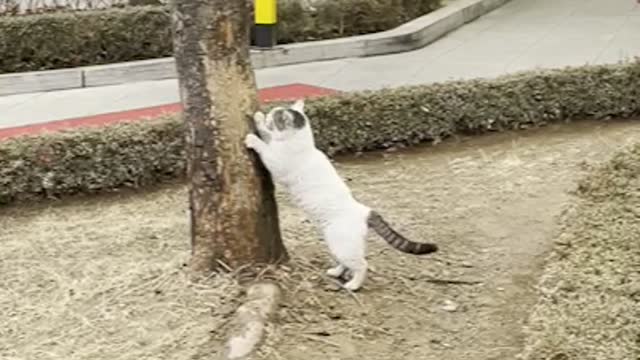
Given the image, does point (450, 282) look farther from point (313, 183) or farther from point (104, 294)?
point (104, 294)

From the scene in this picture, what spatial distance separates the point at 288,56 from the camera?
779 centimetres

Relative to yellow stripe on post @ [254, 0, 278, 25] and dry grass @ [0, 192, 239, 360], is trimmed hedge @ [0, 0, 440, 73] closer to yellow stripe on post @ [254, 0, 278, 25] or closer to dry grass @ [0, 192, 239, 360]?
yellow stripe on post @ [254, 0, 278, 25]

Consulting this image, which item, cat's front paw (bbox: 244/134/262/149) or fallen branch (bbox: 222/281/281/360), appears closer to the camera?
fallen branch (bbox: 222/281/281/360)

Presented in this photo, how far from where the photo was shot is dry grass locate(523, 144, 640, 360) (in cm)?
293

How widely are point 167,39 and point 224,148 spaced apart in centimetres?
438

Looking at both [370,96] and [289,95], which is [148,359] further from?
[289,95]

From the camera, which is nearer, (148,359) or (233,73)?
(148,359)

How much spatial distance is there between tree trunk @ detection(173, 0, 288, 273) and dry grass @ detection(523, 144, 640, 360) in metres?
1.00

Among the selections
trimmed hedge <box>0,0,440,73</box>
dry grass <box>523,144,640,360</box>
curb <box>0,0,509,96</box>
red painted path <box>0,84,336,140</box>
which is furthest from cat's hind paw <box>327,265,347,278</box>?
trimmed hedge <box>0,0,440,73</box>

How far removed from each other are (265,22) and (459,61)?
1.48 metres

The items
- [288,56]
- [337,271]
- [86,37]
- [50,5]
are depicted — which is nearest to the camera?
[337,271]

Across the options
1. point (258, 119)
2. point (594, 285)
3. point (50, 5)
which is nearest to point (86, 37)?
point (50, 5)

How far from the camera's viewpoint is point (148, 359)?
324cm

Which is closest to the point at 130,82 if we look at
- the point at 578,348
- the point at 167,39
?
the point at 167,39
